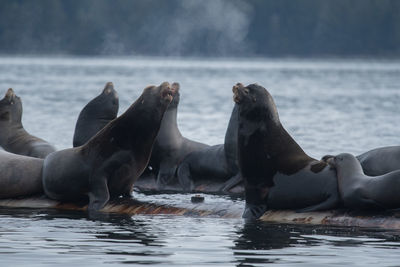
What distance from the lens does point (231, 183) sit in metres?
14.3

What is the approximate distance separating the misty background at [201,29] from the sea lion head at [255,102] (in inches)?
6189

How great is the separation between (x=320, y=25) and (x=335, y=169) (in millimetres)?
159729

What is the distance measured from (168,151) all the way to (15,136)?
229 cm

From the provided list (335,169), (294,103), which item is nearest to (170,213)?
(335,169)

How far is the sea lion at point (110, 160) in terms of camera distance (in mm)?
12180

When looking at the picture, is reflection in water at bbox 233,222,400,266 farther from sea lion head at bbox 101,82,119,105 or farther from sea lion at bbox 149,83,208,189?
sea lion head at bbox 101,82,119,105

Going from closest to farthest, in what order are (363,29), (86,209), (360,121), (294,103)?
(86,209), (360,121), (294,103), (363,29)

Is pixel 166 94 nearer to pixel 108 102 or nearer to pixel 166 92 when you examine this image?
pixel 166 92

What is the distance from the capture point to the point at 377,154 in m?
13.3

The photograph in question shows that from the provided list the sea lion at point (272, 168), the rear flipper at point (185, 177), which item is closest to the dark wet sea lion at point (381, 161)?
the sea lion at point (272, 168)

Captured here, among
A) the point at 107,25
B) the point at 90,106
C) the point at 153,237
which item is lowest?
the point at 153,237

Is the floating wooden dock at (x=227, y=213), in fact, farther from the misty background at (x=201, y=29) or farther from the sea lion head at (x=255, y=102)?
the misty background at (x=201, y=29)

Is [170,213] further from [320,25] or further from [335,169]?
[320,25]

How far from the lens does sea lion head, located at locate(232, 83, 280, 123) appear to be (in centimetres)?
1191
